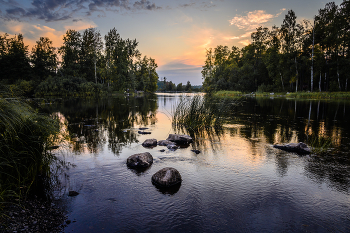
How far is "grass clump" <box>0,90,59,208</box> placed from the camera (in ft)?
12.3

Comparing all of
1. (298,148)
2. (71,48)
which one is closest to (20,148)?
(298,148)

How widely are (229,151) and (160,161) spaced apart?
2.83 meters

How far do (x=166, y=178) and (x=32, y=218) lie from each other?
265 cm

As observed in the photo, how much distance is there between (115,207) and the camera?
12.8 feet

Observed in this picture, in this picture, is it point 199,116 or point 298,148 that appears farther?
point 199,116

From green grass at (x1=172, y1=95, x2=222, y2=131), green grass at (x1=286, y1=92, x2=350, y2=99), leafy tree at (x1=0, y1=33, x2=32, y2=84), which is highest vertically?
leafy tree at (x1=0, y1=33, x2=32, y2=84)

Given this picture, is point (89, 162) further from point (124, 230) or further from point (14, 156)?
point (124, 230)

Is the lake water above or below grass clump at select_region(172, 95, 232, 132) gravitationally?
below

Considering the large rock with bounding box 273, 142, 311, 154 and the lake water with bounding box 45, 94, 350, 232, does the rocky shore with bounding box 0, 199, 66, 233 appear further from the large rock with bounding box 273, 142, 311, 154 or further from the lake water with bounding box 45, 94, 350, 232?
the large rock with bounding box 273, 142, 311, 154

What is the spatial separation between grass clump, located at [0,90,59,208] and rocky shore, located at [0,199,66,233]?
289 mm

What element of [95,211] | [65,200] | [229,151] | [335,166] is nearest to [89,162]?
[65,200]

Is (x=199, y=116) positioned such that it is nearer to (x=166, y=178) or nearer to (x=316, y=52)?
(x=166, y=178)

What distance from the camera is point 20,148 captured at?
421 centimetres

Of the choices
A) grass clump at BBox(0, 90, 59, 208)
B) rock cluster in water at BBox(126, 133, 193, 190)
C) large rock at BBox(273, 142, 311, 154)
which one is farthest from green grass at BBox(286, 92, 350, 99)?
grass clump at BBox(0, 90, 59, 208)
